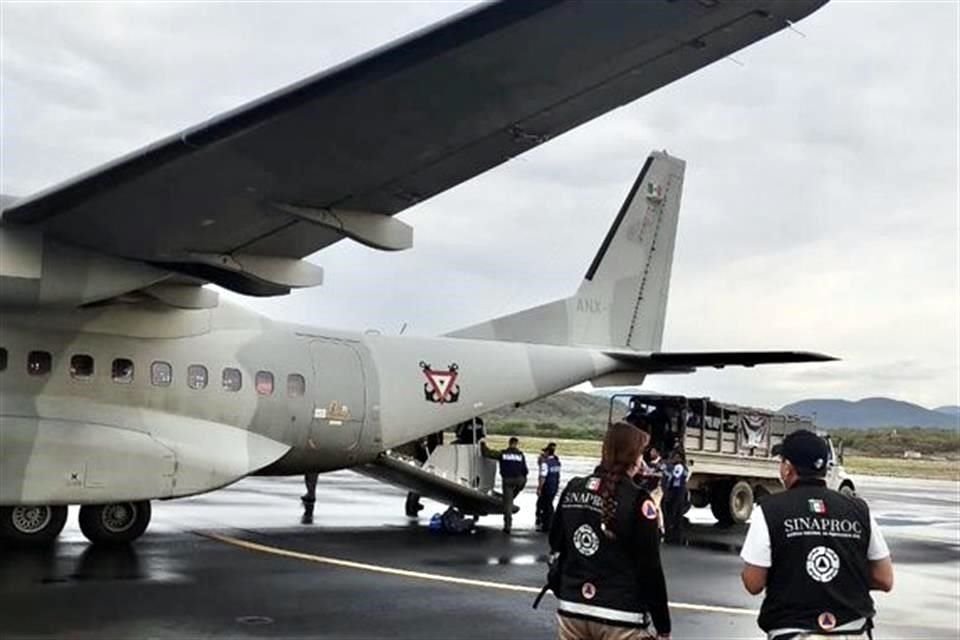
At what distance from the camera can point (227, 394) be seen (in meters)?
13.7

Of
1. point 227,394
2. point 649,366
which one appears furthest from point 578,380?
point 227,394

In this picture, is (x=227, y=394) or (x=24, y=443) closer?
(x=24, y=443)

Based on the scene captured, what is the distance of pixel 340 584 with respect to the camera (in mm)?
10977

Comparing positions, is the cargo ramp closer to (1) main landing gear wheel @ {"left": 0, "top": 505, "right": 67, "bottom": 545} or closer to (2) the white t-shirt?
(1) main landing gear wheel @ {"left": 0, "top": 505, "right": 67, "bottom": 545}

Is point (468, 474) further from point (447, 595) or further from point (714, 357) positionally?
point (447, 595)

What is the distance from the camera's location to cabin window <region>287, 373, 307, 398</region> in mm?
14367

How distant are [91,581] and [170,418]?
296 centimetres

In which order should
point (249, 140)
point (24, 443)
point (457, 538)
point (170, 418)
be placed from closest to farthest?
1. point (249, 140)
2. point (24, 443)
3. point (170, 418)
4. point (457, 538)

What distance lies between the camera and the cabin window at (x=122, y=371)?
1287cm

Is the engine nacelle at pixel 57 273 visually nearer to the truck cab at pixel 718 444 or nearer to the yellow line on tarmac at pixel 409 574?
the yellow line on tarmac at pixel 409 574

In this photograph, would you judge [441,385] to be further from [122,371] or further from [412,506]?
[122,371]

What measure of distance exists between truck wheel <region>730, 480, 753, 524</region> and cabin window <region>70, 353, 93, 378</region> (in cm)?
1318

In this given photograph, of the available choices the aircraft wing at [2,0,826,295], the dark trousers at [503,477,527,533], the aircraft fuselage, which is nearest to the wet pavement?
the dark trousers at [503,477,527,533]

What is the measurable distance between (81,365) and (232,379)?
79.3 inches
